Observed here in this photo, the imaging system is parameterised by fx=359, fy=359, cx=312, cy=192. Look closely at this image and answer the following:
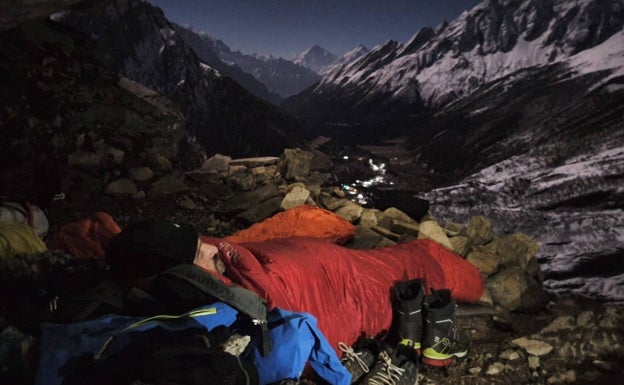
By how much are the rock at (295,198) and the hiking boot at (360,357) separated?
14.7 ft

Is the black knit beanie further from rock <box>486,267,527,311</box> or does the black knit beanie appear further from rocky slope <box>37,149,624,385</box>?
rock <box>486,267,527,311</box>

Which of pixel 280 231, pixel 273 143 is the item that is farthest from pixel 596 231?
pixel 273 143

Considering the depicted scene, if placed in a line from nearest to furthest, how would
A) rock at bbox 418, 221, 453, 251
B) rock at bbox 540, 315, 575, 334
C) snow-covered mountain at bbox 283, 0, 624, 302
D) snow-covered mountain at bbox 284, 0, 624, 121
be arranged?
rock at bbox 540, 315, 575, 334
rock at bbox 418, 221, 453, 251
snow-covered mountain at bbox 283, 0, 624, 302
snow-covered mountain at bbox 284, 0, 624, 121

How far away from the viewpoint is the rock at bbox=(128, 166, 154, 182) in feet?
30.8

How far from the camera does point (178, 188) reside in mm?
9430

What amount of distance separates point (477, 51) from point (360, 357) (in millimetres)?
Answer: 175941

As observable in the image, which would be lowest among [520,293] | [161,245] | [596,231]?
[596,231]

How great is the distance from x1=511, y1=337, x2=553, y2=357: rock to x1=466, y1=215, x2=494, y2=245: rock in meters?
3.79

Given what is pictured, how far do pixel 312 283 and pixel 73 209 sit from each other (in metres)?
6.46

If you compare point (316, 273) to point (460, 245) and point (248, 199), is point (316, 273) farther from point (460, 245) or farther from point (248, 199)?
point (248, 199)

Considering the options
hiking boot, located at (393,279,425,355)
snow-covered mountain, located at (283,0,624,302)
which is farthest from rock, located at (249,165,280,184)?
snow-covered mountain, located at (283,0,624,302)

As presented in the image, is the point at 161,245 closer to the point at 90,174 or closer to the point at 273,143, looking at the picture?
the point at 90,174

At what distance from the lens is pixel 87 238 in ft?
14.6

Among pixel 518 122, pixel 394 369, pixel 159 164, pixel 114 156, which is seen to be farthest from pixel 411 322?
pixel 518 122
